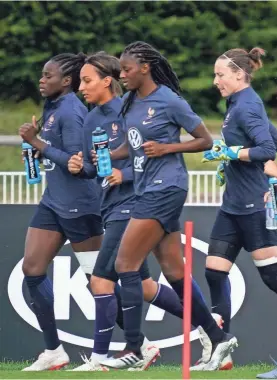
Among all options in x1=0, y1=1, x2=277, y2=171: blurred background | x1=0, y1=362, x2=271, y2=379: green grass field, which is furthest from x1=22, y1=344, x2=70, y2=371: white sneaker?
x1=0, y1=1, x2=277, y2=171: blurred background

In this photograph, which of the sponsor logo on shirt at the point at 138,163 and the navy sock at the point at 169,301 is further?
the navy sock at the point at 169,301

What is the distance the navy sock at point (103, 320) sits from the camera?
313 inches

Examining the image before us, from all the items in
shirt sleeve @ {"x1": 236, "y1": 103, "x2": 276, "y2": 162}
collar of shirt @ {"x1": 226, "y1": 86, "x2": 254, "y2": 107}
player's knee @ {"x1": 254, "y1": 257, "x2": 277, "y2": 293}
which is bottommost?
player's knee @ {"x1": 254, "y1": 257, "x2": 277, "y2": 293}

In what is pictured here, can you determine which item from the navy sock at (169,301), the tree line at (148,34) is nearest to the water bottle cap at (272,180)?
the navy sock at (169,301)

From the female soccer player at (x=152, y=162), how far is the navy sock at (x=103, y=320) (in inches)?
8.8

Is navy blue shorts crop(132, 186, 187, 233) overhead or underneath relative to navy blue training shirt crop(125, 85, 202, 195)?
underneath

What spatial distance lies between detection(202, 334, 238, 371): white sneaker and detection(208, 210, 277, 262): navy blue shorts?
0.59 m

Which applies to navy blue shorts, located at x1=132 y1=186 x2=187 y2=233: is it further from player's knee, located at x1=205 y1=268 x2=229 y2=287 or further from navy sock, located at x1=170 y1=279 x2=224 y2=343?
player's knee, located at x1=205 y1=268 x2=229 y2=287

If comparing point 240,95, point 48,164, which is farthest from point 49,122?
point 240,95

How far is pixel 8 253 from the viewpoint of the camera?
9.39 meters

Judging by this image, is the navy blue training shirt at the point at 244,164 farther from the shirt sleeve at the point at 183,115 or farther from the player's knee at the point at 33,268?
the player's knee at the point at 33,268

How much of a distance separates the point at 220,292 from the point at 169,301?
35cm

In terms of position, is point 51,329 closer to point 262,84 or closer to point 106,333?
point 106,333

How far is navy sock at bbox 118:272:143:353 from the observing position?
24.8 feet
